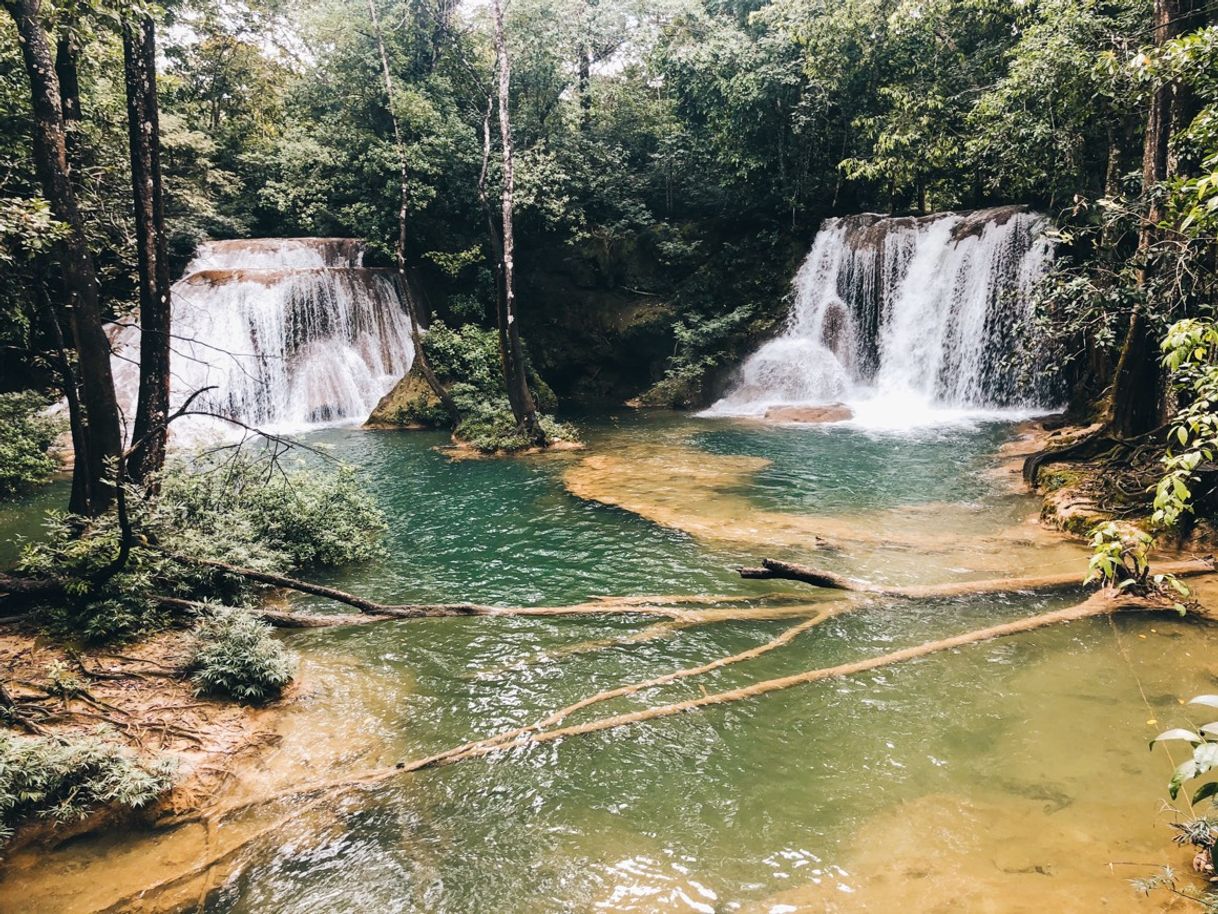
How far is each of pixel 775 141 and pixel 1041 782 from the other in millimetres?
22830

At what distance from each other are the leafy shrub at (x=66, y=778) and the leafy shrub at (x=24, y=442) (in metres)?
10.5

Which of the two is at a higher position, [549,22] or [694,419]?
[549,22]

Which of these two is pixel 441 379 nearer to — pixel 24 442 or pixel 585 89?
pixel 24 442

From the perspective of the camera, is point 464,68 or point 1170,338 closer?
point 1170,338

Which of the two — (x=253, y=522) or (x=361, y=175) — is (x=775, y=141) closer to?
(x=361, y=175)

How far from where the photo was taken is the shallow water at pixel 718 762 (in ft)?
12.1

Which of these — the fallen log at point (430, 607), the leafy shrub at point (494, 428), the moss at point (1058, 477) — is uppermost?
the leafy shrub at point (494, 428)

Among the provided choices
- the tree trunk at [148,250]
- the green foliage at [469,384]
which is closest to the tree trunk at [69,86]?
the tree trunk at [148,250]

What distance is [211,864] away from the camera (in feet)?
12.9

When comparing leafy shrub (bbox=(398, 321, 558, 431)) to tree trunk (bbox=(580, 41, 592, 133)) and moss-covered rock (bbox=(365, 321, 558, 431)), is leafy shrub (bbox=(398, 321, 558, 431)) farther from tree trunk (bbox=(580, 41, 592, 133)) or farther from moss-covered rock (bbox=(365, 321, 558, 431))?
tree trunk (bbox=(580, 41, 592, 133))

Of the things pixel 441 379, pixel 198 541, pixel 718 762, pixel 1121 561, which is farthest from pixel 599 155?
pixel 1121 561

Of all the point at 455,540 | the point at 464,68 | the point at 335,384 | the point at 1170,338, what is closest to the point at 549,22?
the point at 464,68

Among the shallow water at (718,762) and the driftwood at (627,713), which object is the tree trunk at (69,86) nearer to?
the shallow water at (718,762)

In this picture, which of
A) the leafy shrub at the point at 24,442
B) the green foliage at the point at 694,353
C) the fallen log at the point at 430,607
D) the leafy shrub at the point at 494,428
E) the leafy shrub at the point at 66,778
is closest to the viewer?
the leafy shrub at the point at 66,778
